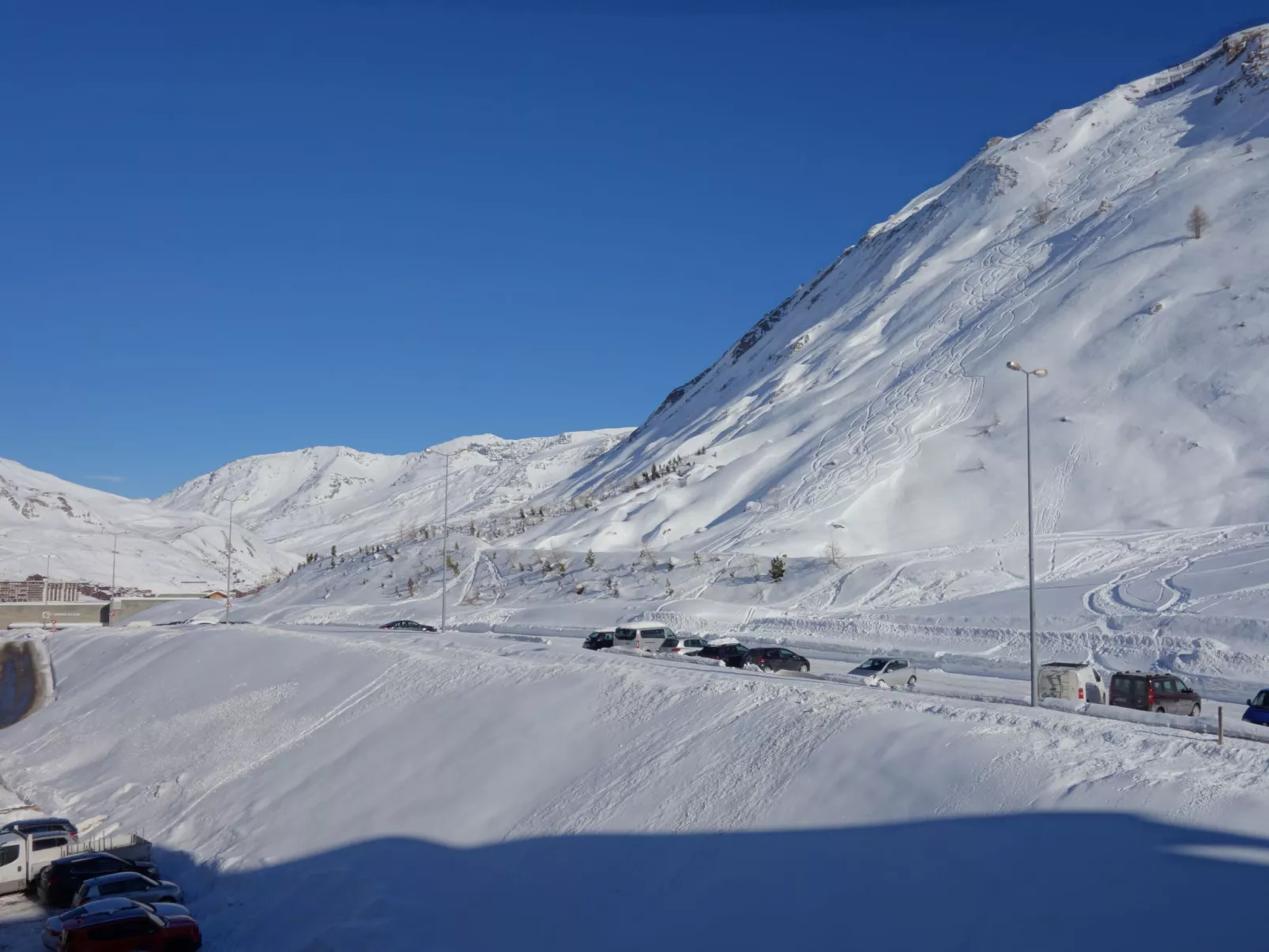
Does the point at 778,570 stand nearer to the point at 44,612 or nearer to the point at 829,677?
the point at 829,677

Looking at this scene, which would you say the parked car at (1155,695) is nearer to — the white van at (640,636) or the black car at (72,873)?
the white van at (640,636)

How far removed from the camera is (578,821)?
17.4m

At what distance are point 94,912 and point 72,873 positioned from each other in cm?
398

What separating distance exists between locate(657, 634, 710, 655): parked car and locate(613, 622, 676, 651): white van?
0.69 m

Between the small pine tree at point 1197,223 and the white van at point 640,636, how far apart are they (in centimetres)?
5639

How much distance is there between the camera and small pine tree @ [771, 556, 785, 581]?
5034 cm

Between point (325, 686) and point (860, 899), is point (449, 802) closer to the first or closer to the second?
point (860, 899)

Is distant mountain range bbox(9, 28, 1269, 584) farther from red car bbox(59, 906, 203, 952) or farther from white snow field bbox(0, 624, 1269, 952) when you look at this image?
red car bbox(59, 906, 203, 952)

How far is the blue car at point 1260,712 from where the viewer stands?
71.4ft

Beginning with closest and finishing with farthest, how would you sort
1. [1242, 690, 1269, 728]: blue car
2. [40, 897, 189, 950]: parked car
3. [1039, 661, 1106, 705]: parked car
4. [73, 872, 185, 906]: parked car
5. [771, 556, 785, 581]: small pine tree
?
[40, 897, 189, 950]: parked car → [73, 872, 185, 906]: parked car → [1242, 690, 1269, 728]: blue car → [1039, 661, 1106, 705]: parked car → [771, 556, 785, 581]: small pine tree

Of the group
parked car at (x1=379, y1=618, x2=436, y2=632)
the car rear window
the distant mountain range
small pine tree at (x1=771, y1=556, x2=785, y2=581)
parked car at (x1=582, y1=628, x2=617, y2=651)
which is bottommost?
parked car at (x1=379, y1=618, x2=436, y2=632)

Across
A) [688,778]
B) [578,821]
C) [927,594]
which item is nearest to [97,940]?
[578,821]

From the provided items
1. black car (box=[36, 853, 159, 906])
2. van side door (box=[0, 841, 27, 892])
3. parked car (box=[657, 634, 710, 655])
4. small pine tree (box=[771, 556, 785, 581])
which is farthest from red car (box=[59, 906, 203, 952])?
small pine tree (box=[771, 556, 785, 581])

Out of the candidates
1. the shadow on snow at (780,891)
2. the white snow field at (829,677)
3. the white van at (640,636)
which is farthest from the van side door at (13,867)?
the white van at (640,636)
